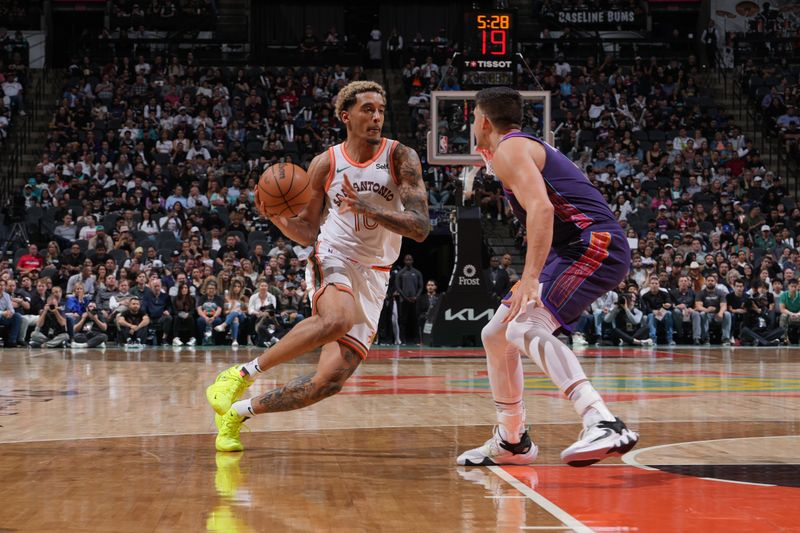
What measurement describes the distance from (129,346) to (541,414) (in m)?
10.5

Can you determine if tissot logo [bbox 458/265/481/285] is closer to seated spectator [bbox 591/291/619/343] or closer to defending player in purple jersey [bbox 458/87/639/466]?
seated spectator [bbox 591/291/619/343]

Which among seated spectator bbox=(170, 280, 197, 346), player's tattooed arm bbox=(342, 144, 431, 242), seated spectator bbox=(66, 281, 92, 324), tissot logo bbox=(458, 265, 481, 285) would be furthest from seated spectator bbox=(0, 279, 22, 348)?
player's tattooed arm bbox=(342, 144, 431, 242)

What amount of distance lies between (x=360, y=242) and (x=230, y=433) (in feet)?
4.11

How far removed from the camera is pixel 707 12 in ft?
92.7

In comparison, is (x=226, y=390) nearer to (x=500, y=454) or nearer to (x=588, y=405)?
(x=500, y=454)

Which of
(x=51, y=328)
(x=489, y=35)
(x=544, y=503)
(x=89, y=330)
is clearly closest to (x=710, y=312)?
(x=489, y=35)

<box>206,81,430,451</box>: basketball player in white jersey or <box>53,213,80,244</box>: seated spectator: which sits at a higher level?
<box>53,213,80,244</box>: seated spectator

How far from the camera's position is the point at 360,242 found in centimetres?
577

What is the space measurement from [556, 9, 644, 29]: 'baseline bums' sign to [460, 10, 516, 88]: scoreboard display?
12.3 meters

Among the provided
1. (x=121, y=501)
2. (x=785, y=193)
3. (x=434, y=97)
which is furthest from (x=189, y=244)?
(x=121, y=501)

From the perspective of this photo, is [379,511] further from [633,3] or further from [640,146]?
[633,3]

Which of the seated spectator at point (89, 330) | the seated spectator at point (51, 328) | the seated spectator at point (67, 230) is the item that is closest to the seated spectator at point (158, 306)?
the seated spectator at point (89, 330)

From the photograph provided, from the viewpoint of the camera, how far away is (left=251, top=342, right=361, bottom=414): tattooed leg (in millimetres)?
5508

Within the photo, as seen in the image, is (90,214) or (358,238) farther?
(90,214)
